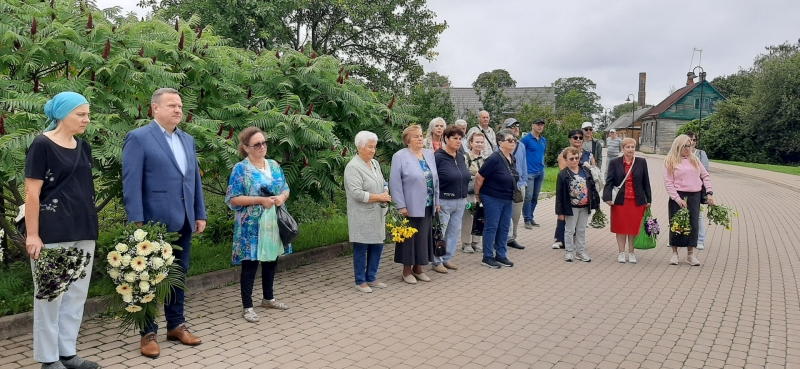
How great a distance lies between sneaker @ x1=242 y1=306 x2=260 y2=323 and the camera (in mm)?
5965

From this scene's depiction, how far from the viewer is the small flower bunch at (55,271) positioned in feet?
13.5

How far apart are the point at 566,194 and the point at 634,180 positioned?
981 mm

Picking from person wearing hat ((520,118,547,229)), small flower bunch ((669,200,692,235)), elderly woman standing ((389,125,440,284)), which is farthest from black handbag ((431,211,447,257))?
person wearing hat ((520,118,547,229))

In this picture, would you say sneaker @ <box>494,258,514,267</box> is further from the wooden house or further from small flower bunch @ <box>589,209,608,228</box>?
the wooden house

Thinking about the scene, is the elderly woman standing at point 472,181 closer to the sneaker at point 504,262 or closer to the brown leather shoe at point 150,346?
the sneaker at point 504,262

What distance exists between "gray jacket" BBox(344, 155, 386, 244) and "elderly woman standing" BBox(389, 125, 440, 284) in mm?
393

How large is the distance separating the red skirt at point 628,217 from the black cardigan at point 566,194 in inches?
13.0

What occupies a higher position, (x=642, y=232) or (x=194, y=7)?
(x=194, y=7)

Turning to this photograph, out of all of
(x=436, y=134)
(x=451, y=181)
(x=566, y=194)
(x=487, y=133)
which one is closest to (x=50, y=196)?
(x=451, y=181)

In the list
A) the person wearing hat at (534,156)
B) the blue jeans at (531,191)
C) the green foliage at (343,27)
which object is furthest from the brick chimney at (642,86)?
the person wearing hat at (534,156)

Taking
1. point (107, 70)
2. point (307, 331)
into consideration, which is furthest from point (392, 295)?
point (107, 70)

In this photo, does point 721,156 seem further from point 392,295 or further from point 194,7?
point 392,295

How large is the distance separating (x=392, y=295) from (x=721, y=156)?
2085 inches

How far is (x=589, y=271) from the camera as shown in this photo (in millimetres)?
8641
